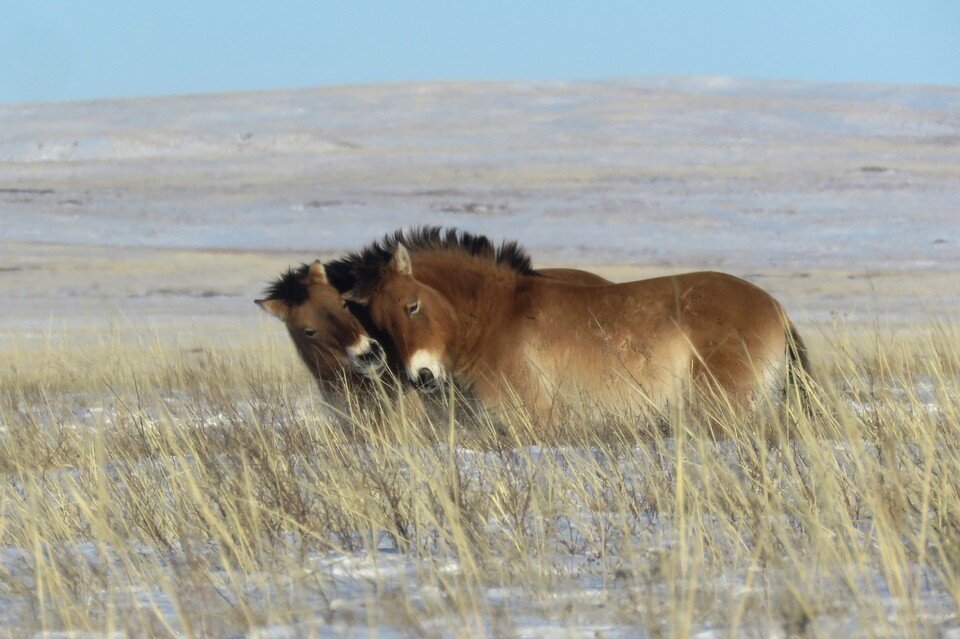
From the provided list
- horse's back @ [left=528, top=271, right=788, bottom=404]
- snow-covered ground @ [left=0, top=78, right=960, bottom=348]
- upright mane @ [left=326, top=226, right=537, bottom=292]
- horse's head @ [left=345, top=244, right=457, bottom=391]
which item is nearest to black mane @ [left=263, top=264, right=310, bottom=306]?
upright mane @ [left=326, top=226, right=537, bottom=292]

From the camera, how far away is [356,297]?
25.1 ft

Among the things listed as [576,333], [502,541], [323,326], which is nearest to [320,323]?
[323,326]

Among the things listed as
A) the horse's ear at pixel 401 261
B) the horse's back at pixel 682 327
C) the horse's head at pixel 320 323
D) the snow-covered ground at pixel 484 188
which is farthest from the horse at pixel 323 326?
the snow-covered ground at pixel 484 188

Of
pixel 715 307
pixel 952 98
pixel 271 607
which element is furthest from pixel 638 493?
pixel 952 98

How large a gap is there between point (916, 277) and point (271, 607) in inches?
865

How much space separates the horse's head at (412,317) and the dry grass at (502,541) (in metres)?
1.41

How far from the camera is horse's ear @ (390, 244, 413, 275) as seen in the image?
293 inches

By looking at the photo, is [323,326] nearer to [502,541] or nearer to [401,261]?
[401,261]

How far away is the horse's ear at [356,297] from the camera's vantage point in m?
7.60

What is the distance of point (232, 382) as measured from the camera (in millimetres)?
10266

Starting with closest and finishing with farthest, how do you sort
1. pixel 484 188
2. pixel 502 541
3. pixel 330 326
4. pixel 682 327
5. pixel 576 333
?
pixel 502 541, pixel 682 327, pixel 576 333, pixel 330 326, pixel 484 188

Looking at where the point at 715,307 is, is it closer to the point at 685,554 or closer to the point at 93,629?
the point at 685,554

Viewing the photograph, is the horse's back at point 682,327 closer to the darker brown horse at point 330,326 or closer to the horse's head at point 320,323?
the darker brown horse at point 330,326

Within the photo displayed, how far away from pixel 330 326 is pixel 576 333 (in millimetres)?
1663
